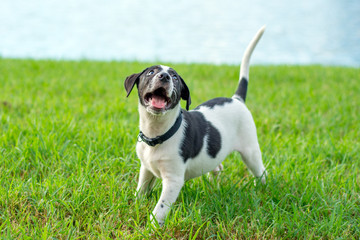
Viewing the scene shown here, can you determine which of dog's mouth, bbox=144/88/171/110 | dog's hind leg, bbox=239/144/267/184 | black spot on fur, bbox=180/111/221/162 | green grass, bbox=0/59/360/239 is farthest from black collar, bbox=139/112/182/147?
dog's hind leg, bbox=239/144/267/184

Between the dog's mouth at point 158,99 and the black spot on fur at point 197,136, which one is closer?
the dog's mouth at point 158,99

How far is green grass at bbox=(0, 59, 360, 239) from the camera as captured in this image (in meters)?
2.81

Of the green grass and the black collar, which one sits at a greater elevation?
the black collar

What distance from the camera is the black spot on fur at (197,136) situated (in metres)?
2.87

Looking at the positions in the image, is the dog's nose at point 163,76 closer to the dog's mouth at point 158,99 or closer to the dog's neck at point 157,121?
the dog's mouth at point 158,99

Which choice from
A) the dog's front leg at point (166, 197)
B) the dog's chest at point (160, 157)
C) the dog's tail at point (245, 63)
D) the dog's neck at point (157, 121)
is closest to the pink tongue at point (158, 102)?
the dog's neck at point (157, 121)

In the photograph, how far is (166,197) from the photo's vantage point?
279 centimetres

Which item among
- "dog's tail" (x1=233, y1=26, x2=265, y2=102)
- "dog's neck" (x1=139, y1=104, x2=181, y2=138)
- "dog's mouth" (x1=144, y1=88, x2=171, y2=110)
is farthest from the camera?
"dog's tail" (x1=233, y1=26, x2=265, y2=102)

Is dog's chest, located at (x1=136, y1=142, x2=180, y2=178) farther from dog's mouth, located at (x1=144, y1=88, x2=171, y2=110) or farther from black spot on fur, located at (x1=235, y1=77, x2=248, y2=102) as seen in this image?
black spot on fur, located at (x1=235, y1=77, x2=248, y2=102)

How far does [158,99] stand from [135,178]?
3.80 ft

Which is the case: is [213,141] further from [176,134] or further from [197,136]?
[176,134]

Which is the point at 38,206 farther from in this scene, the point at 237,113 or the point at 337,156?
the point at 337,156

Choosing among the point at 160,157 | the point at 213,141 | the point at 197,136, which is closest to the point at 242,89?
the point at 213,141

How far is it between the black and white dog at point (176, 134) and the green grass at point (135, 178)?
224 millimetres
